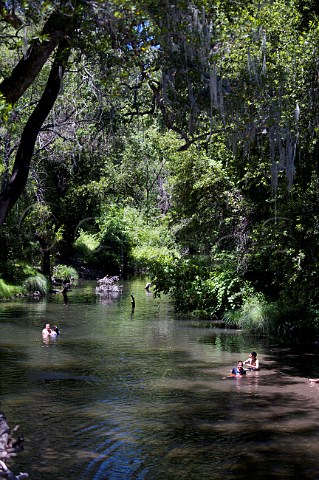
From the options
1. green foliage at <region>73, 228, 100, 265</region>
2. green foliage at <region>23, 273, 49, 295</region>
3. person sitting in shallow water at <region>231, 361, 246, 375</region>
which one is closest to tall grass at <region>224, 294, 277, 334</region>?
person sitting in shallow water at <region>231, 361, 246, 375</region>

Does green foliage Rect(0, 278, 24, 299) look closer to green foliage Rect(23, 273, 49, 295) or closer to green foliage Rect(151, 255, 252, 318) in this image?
green foliage Rect(23, 273, 49, 295)

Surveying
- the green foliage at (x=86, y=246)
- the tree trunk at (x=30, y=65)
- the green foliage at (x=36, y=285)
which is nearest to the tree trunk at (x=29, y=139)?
the tree trunk at (x=30, y=65)

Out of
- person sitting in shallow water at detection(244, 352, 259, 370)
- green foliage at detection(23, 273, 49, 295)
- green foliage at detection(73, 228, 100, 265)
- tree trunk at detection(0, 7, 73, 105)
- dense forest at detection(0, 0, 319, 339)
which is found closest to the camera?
tree trunk at detection(0, 7, 73, 105)

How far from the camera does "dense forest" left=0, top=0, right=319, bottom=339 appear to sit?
35.8 feet

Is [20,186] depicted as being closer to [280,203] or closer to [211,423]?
[211,423]

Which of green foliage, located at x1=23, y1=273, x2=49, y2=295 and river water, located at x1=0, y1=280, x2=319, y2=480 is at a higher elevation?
green foliage, located at x1=23, y1=273, x2=49, y2=295

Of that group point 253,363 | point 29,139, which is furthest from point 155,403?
point 29,139

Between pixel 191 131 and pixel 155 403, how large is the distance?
19.8 feet

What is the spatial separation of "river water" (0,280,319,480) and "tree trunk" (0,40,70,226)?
414cm

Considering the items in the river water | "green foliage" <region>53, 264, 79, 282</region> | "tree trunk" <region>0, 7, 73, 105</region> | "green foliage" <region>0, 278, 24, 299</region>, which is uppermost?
"tree trunk" <region>0, 7, 73, 105</region>

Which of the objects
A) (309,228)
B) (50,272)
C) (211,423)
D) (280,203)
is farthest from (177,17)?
(50,272)

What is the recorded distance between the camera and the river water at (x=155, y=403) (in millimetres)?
11281

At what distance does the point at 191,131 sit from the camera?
42.2 ft

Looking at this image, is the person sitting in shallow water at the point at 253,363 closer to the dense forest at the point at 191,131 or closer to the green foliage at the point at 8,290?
the dense forest at the point at 191,131
